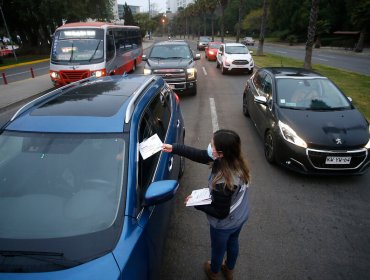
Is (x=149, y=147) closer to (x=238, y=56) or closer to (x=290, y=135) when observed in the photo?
(x=290, y=135)

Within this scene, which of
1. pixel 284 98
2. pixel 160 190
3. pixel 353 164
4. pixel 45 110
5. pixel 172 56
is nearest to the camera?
pixel 160 190

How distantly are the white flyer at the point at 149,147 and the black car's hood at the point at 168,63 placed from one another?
27.1ft

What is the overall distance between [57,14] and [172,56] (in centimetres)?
2737

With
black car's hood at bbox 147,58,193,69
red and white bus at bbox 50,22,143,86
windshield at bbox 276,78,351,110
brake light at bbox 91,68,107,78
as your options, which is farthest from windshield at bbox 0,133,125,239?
red and white bus at bbox 50,22,143,86

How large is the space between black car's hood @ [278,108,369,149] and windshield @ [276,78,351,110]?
0.85ft

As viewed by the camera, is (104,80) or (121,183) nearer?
(121,183)

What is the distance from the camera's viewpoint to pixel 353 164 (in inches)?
191

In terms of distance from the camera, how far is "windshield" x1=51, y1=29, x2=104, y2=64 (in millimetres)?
11836

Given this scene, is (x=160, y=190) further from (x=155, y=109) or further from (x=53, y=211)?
(x=155, y=109)

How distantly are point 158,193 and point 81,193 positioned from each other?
0.67 meters

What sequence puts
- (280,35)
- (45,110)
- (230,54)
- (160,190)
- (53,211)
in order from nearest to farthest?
(53,211) < (160,190) < (45,110) < (230,54) < (280,35)

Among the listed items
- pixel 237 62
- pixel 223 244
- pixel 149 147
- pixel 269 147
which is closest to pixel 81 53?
pixel 237 62

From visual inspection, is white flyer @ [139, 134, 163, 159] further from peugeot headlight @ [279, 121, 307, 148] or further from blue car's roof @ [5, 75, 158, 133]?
peugeot headlight @ [279, 121, 307, 148]

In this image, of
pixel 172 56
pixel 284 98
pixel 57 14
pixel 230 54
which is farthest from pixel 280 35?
pixel 284 98
